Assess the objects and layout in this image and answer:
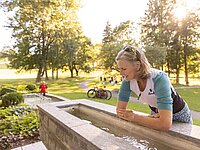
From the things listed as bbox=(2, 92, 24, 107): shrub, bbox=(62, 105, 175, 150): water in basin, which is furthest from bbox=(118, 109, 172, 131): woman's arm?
bbox=(2, 92, 24, 107): shrub

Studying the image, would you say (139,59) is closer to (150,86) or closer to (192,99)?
(150,86)

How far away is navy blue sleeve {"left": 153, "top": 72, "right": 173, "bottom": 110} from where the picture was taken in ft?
5.03

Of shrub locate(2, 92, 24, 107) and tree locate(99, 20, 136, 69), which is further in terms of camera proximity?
tree locate(99, 20, 136, 69)

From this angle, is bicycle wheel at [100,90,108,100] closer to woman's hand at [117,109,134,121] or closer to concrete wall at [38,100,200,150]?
concrete wall at [38,100,200,150]

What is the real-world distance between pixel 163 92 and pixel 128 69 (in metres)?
0.36

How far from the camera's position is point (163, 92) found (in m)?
1.55

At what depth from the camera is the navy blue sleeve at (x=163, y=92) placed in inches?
60.4

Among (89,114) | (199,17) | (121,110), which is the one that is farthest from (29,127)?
(199,17)

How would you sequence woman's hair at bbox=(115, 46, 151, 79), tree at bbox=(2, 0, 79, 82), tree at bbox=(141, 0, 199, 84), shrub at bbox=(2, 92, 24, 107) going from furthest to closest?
tree at bbox=(2, 0, 79, 82) < tree at bbox=(141, 0, 199, 84) < shrub at bbox=(2, 92, 24, 107) < woman's hair at bbox=(115, 46, 151, 79)

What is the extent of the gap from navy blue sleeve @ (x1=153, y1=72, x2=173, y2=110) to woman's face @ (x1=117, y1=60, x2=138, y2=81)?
196mm

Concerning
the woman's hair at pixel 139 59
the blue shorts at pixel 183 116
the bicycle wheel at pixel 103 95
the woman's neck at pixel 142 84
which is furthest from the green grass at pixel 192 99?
the woman's hair at pixel 139 59

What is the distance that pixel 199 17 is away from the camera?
65.0ft

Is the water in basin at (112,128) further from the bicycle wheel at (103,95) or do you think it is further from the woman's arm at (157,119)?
the bicycle wheel at (103,95)

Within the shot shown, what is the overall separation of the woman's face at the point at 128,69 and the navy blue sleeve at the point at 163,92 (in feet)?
0.64
